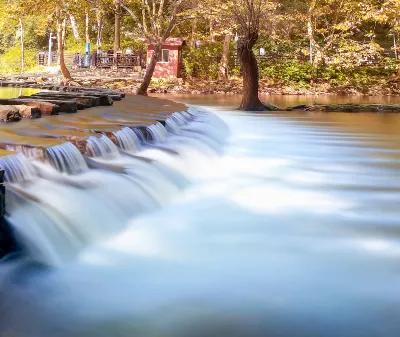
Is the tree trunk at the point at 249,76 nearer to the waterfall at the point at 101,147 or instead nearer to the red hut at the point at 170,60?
the waterfall at the point at 101,147

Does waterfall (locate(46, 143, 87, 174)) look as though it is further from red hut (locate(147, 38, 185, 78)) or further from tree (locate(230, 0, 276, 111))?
red hut (locate(147, 38, 185, 78))

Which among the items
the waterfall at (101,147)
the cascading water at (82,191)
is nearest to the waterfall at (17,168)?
the cascading water at (82,191)

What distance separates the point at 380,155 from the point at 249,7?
655 cm

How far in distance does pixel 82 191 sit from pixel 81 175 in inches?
16.6

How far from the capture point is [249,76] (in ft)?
48.5

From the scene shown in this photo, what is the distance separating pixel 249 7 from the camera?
1345 centimetres

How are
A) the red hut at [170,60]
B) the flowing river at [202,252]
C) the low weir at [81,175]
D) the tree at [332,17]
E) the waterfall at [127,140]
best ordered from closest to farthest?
the flowing river at [202,252], the low weir at [81,175], the waterfall at [127,140], the tree at [332,17], the red hut at [170,60]

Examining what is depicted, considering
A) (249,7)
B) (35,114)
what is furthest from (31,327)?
(249,7)

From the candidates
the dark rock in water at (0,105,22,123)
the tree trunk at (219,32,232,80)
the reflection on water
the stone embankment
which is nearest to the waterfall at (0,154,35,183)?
the stone embankment

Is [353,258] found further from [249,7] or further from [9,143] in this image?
[249,7]

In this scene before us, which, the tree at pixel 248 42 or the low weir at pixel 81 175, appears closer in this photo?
the low weir at pixel 81 175

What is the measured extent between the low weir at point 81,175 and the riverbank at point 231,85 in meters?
20.6

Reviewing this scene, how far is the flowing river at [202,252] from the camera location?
9.86ft

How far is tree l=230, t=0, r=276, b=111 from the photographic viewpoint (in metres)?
13.9
